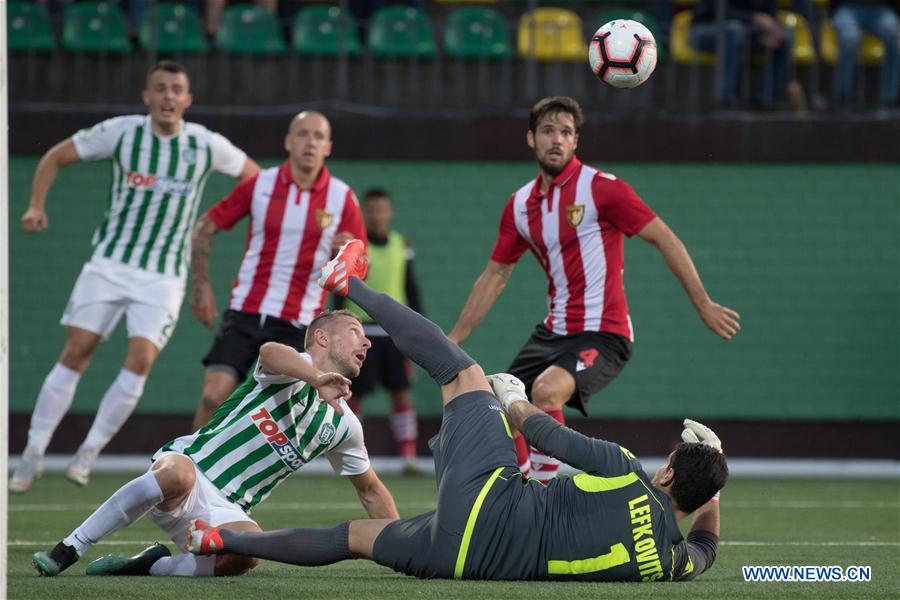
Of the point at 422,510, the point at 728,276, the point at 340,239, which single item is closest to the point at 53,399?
the point at 340,239

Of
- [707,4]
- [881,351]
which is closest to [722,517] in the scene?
[881,351]

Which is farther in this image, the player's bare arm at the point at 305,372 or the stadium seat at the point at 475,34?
the stadium seat at the point at 475,34

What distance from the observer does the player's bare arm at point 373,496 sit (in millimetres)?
5953

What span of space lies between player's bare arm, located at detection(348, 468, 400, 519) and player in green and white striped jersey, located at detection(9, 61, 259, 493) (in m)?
3.20

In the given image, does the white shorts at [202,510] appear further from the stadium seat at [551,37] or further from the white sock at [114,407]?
the stadium seat at [551,37]

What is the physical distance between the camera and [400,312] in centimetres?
564

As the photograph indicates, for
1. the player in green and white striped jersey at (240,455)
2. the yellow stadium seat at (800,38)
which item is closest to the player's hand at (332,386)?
the player in green and white striped jersey at (240,455)

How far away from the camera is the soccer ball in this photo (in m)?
7.46

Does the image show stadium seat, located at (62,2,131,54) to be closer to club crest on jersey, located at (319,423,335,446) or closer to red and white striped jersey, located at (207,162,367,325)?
red and white striped jersey, located at (207,162,367,325)

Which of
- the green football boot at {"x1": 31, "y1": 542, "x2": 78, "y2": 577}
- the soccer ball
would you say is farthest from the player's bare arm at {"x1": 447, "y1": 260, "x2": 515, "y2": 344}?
the green football boot at {"x1": 31, "y1": 542, "x2": 78, "y2": 577}

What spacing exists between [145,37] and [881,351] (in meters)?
7.75

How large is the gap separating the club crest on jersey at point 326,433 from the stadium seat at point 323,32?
8.49 m

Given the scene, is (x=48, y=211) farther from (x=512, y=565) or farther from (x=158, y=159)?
(x=512, y=565)

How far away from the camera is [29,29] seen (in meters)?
13.6
